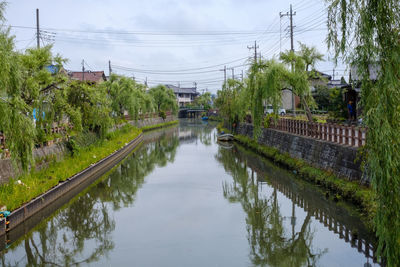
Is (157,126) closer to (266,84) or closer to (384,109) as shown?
(266,84)

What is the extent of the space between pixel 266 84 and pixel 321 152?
Answer: 549 cm

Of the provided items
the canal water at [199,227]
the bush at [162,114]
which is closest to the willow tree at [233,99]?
the canal water at [199,227]

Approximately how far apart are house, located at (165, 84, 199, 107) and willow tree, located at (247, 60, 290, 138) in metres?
74.6

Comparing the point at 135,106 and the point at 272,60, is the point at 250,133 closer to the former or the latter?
the point at 272,60

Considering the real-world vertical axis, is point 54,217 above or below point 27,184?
below

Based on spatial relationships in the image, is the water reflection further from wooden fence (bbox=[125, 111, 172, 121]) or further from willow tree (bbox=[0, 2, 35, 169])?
wooden fence (bbox=[125, 111, 172, 121])

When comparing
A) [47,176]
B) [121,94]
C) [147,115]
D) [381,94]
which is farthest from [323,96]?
[381,94]

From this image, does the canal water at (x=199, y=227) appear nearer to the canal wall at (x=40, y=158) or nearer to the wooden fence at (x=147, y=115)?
the canal wall at (x=40, y=158)

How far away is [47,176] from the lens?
45.7ft

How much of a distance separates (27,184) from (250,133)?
21.3 metres

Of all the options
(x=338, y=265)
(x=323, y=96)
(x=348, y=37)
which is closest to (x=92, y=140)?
(x=338, y=265)

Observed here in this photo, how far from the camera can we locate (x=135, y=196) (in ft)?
49.6

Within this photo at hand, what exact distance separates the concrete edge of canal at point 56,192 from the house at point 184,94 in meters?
74.6

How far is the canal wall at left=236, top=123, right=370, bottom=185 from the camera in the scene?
484 inches
